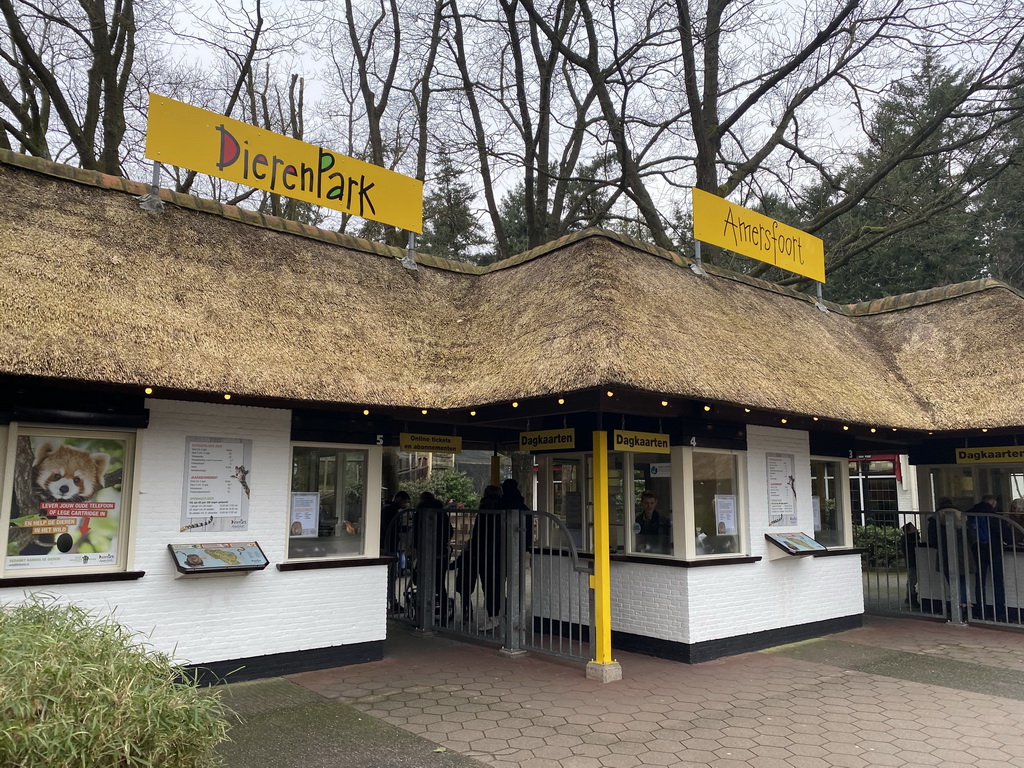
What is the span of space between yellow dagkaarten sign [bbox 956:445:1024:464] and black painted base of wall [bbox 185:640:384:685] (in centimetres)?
914

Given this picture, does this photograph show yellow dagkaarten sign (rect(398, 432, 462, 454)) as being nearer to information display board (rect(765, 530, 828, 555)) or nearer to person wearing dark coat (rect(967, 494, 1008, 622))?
information display board (rect(765, 530, 828, 555))

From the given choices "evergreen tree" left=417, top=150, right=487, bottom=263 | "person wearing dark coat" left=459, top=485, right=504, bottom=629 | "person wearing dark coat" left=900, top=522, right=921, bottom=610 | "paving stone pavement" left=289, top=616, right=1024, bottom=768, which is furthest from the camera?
"evergreen tree" left=417, top=150, right=487, bottom=263

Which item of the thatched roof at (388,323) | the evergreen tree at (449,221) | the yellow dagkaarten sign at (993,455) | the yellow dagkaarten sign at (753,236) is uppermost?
the evergreen tree at (449,221)

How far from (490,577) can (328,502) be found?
2356 mm

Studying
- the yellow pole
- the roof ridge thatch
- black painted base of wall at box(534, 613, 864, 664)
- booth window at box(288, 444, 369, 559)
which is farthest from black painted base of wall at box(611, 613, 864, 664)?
the roof ridge thatch

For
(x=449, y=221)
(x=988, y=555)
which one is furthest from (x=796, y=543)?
(x=449, y=221)

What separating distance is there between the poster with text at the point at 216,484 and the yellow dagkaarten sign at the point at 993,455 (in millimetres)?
10346

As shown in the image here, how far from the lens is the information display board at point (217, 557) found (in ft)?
22.1

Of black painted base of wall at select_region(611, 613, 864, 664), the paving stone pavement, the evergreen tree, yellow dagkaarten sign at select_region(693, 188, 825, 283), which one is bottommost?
the paving stone pavement

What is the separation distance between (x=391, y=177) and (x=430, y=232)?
15.6 m

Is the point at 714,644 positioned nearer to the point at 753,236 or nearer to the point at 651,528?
the point at 651,528

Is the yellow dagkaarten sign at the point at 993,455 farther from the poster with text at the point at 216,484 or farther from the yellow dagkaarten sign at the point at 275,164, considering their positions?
the poster with text at the point at 216,484

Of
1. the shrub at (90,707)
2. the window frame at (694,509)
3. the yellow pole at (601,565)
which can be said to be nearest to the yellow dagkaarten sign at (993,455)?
the window frame at (694,509)

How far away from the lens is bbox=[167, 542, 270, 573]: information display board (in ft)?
22.1
